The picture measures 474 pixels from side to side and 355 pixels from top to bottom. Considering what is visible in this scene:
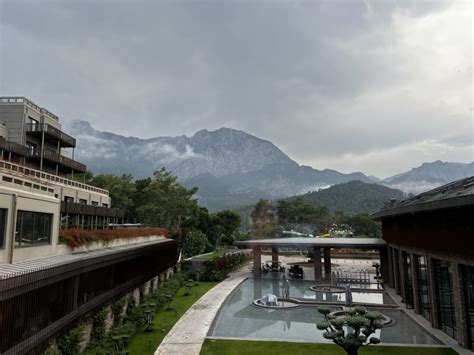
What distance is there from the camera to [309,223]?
321 ft

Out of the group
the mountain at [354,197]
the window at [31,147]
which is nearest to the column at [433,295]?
the window at [31,147]

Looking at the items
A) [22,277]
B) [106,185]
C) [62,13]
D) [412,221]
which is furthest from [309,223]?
[22,277]

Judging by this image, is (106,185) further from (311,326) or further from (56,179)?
(311,326)

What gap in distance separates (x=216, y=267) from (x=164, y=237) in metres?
6.08

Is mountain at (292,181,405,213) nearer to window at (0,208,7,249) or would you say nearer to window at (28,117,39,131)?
window at (28,117,39,131)

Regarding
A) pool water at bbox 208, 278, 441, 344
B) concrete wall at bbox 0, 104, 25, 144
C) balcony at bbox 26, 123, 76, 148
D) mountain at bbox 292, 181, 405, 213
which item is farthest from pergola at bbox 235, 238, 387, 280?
mountain at bbox 292, 181, 405, 213

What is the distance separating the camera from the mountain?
150 meters

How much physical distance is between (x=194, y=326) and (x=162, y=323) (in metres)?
2.31

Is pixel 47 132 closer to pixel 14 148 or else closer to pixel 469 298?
pixel 14 148

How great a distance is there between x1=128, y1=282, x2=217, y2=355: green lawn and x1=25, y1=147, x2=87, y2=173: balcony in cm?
1838

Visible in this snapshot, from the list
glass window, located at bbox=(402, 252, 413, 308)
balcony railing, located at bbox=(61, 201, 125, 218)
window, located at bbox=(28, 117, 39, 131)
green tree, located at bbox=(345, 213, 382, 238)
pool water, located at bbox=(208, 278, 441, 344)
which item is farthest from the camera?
green tree, located at bbox=(345, 213, 382, 238)

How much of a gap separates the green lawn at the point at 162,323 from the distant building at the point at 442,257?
1294 centimetres

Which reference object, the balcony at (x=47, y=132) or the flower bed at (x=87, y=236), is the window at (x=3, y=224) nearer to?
the flower bed at (x=87, y=236)

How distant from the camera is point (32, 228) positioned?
535 inches
